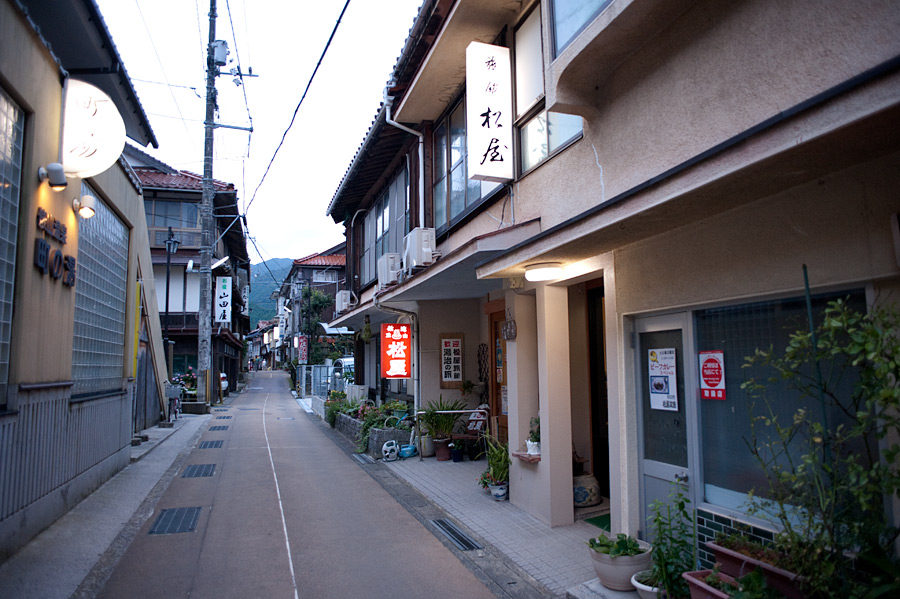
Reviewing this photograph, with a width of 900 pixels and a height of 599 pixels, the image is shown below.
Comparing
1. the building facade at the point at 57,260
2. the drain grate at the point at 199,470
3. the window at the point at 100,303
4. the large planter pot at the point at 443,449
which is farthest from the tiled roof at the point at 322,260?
the large planter pot at the point at 443,449

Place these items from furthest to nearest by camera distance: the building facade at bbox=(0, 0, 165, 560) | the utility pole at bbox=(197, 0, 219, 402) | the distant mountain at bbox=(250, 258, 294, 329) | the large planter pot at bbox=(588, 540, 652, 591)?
the distant mountain at bbox=(250, 258, 294, 329)
the utility pole at bbox=(197, 0, 219, 402)
the building facade at bbox=(0, 0, 165, 560)
the large planter pot at bbox=(588, 540, 652, 591)

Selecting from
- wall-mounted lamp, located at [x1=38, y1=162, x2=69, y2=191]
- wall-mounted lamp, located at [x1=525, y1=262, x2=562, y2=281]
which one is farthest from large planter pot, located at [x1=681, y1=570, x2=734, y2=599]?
wall-mounted lamp, located at [x1=38, y1=162, x2=69, y2=191]

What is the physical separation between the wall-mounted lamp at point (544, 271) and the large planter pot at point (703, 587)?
129 inches

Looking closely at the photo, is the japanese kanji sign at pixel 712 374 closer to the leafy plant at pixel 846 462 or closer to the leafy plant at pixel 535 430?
the leafy plant at pixel 846 462

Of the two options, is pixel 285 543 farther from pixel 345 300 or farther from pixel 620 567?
pixel 345 300

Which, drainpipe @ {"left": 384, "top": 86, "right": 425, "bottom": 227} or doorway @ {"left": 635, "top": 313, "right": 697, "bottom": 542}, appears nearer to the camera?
doorway @ {"left": 635, "top": 313, "right": 697, "bottom": 542}

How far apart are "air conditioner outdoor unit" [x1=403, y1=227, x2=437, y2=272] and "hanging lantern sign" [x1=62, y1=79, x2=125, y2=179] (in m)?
4.89

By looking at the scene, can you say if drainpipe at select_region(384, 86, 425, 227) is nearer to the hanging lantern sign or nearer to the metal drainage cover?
the hanging lantern sign

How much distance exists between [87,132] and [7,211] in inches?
70.8

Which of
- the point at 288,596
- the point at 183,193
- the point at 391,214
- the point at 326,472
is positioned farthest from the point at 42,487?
the point at 183,193

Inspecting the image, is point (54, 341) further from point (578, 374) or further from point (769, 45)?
point (769, 45)

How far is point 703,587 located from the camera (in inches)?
159

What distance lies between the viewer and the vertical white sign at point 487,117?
7965 millimetres

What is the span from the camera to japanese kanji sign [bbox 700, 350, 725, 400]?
4.92 metres
